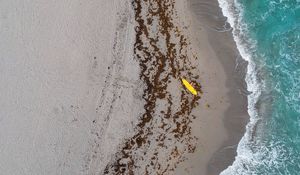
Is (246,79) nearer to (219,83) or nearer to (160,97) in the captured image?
(219,83)

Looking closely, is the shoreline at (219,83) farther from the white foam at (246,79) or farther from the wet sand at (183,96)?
the white foam at (246,79)

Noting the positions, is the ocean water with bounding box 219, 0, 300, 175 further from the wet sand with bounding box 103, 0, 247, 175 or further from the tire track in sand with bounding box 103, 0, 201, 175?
the tire track in sand with bounding box 103, 0, 201, 175

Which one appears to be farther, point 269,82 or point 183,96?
point 269,82

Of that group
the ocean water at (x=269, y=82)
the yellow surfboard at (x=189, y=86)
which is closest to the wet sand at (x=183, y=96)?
the yellow surfboard at (x=189, y=86)

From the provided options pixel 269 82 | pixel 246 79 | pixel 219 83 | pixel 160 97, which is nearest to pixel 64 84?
pixel 160 97

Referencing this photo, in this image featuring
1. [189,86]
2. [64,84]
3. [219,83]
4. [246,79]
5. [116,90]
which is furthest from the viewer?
[246,79]

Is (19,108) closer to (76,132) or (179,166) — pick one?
→ (76,132)

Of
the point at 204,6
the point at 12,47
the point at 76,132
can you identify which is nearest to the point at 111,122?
the point at 76,132
